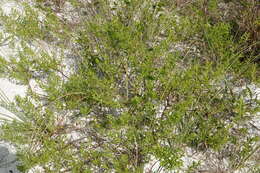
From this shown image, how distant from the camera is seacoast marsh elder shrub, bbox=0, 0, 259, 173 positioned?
1.99 meters

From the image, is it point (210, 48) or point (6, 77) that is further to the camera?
point (210, 48)

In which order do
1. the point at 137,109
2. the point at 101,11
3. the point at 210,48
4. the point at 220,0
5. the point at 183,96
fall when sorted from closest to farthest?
1. the point at 137,109
2. the point at 183,96
3. the point at 210,48
4. the point at 101,11
5. the point at 220,0

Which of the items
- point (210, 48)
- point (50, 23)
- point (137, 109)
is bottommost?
point (137, 109)

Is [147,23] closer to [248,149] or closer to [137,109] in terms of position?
[137,109]

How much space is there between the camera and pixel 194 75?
95.2 inches

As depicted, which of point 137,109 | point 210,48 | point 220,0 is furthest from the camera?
point 220,0

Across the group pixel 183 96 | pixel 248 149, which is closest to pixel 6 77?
pixel 183 96

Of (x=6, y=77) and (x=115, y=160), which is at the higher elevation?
(x=6, y=77)

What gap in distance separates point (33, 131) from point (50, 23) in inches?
44.9

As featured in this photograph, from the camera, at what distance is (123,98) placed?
2.31 meters

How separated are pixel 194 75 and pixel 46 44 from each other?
4.47 feet

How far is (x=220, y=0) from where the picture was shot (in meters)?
3.46

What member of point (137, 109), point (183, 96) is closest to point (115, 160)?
point (137, 109)

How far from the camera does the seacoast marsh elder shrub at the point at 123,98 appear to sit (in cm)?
199
